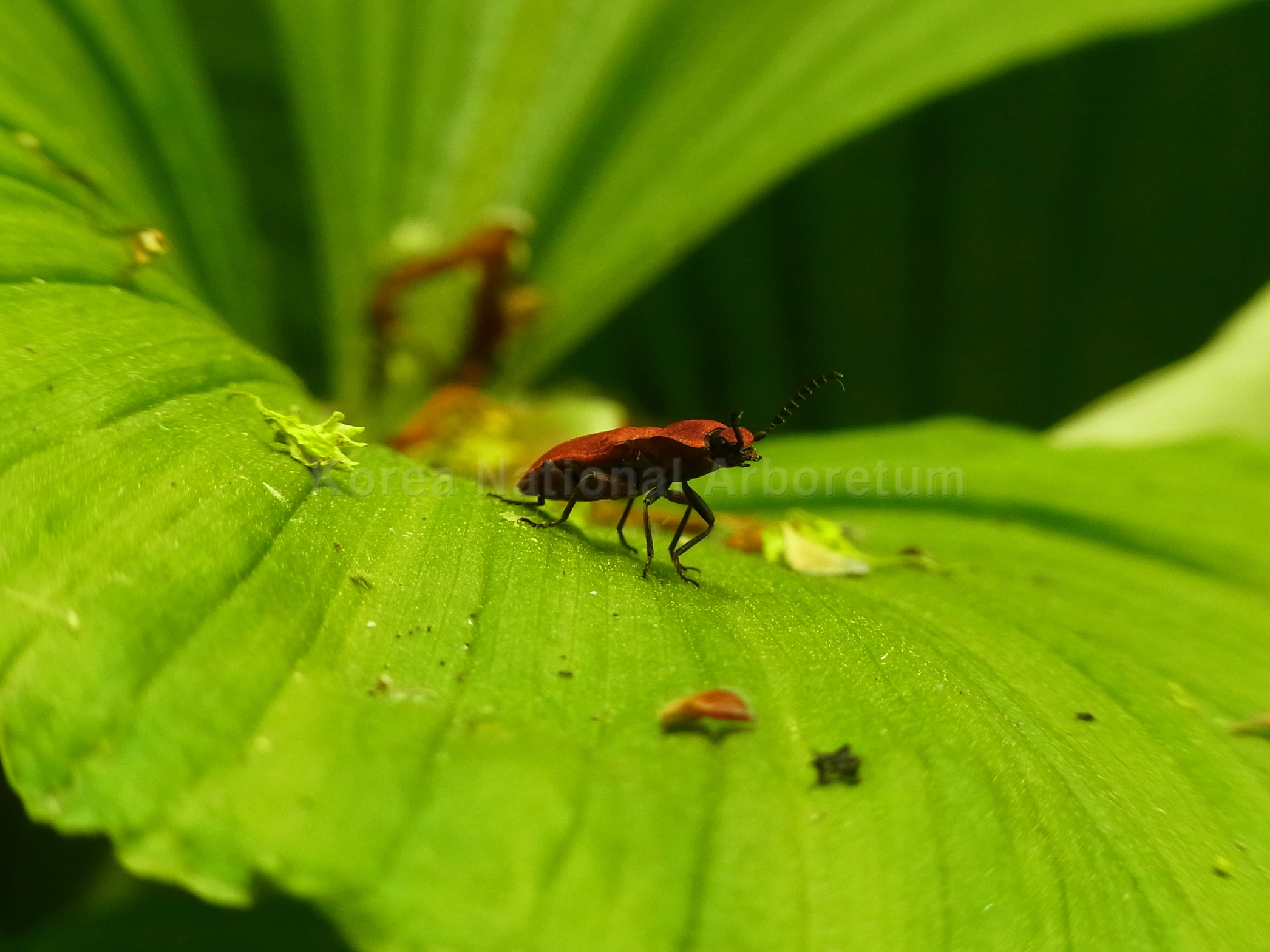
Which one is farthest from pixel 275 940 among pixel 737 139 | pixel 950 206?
pixel 950 206

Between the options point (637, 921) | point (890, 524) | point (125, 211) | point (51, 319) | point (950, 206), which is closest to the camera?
point (637, 921)

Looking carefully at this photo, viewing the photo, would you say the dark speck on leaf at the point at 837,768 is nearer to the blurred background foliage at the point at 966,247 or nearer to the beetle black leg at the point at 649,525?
the beetle black leg at the point at 649,525

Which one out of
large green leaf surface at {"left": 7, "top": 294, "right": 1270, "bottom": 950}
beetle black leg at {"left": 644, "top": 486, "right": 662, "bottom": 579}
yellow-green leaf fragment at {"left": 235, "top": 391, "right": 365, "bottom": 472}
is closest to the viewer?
large green leaf surface at {"left": 7, "top": 294, "right": 1270, "bottom": 950}

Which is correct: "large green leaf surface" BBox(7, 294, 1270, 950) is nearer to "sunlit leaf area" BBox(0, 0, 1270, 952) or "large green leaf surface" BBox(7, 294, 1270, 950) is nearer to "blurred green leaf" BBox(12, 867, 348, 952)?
"sunlit leaf area" BBox(0, 0, 1270, 952)

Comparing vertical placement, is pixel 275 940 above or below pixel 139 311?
below

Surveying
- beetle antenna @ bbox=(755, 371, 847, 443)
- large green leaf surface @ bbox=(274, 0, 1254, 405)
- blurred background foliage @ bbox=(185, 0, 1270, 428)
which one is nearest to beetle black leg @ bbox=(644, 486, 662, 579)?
beetle antenna @ bbox=(755, 371, 847, 443)

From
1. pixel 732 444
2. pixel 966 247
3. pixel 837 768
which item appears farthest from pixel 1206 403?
pixel 837 768

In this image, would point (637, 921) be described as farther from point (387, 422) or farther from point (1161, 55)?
point (1161, 55)

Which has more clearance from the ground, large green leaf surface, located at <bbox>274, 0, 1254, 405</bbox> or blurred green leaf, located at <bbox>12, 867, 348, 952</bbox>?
large green leaf surface, located at <bbox>274, 0, 1254, 405</bbox>
